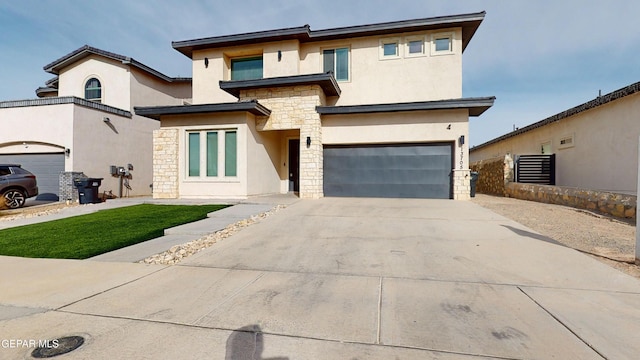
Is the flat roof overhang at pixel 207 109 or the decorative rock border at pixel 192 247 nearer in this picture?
the decorative rock border at pixel 192 247

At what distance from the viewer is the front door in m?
14.5

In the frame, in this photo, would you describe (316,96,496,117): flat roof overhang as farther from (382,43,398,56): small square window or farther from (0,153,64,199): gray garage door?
(0,153,64,199): gray garage door

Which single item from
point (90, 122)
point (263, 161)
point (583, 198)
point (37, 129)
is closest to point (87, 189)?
point (90, 122)

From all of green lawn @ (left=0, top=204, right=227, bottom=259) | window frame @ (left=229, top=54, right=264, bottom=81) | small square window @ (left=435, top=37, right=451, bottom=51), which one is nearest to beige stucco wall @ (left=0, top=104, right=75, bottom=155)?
green lawn @ (left=0, top=204, right=227, bottom=259)

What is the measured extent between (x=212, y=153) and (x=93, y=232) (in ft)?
18.8

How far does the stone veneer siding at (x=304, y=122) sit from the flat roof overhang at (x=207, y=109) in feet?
1.78

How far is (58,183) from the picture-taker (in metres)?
13.4

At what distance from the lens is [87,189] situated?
11703mm

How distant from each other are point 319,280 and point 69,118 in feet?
50.1

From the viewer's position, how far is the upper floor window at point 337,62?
44.1 feet

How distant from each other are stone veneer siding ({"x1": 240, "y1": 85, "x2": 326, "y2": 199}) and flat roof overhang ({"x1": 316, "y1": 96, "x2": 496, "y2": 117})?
0.58 m

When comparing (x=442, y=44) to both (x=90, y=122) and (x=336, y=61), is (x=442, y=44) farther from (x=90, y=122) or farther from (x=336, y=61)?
(x=90, y=122)

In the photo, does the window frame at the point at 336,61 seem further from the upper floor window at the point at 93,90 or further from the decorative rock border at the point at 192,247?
the upper floor window at the point at 93,90

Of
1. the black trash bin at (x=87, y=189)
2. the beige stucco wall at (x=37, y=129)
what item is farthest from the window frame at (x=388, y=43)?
the beige stucco wall at (x=37, y=129)
